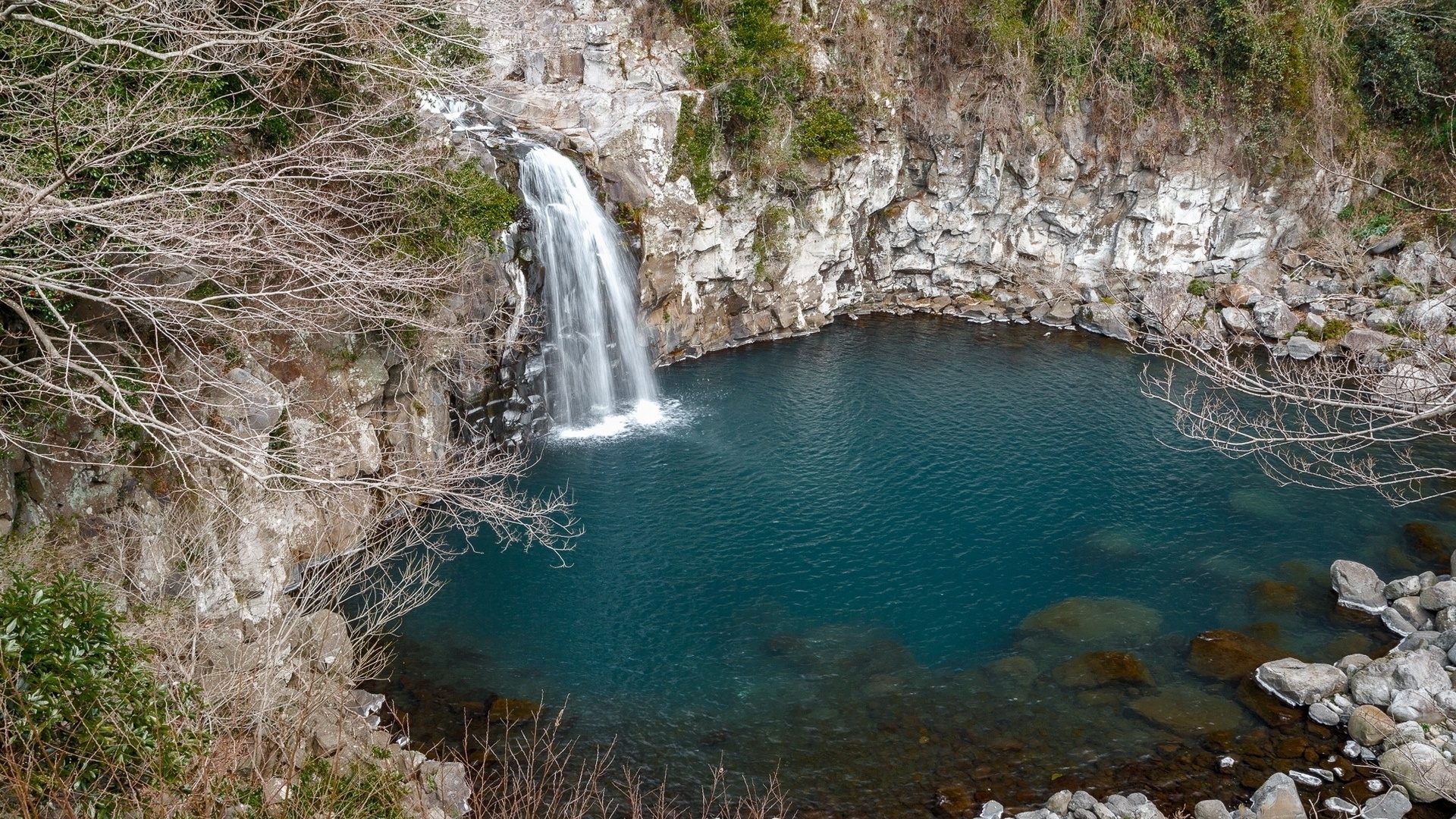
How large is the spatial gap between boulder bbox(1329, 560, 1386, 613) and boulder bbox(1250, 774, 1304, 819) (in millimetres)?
5750

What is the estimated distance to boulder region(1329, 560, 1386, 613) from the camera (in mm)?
16062

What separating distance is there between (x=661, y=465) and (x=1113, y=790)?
38.2 ft

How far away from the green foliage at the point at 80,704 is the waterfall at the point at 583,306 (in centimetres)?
1536

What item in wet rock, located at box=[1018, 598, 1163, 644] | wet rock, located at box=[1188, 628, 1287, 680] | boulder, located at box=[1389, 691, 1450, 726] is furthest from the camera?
wet rock, located at box=[1018, 598, 1163, 644]

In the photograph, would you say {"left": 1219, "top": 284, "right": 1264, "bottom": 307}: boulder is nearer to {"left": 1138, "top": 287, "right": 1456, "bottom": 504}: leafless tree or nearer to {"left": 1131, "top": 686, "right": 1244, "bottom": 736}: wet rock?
{"left": 1138, "top": 287, "right": 1456, "bottom": 504}: leafless tree

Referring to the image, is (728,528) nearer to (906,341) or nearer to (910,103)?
(906,341)

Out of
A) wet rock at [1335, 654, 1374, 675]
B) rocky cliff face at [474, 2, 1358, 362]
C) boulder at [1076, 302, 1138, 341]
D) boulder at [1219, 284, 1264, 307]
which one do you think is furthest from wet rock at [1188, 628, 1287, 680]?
boulder at [1219, 284, 1264, 307]

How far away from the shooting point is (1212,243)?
103 ft

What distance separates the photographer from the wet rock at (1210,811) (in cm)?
1170

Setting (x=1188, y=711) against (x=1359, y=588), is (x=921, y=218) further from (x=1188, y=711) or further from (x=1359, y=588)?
(x=1188, y=711)

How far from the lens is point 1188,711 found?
1380cm

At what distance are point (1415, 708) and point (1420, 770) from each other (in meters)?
1.37

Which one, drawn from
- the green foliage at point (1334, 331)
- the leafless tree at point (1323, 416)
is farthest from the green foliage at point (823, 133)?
the green foliage at point (1334, 331)

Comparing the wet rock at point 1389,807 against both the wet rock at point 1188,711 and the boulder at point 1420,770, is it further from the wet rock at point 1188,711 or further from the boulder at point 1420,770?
the wet rock at point 1188,711
